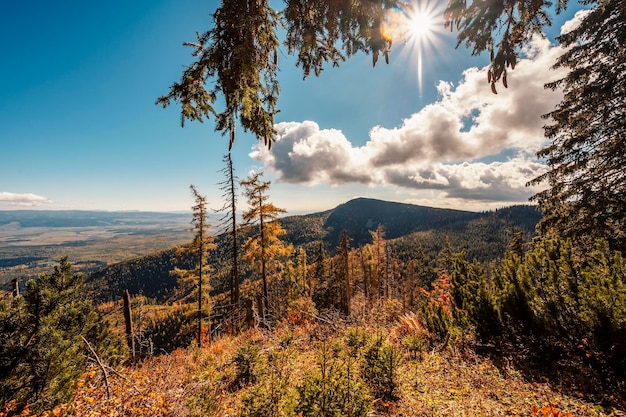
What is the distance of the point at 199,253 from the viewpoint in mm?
20062

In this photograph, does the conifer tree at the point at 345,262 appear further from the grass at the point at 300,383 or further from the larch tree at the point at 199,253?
the grass at the point at 300,383

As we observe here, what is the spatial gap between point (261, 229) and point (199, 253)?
20.2ft

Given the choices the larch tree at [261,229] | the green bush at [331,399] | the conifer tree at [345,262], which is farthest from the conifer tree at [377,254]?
the green bush at [331,399]

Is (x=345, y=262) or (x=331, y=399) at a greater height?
(x=331, y=399)

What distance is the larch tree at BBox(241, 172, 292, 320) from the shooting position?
17.1m

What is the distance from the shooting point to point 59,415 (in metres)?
4.47

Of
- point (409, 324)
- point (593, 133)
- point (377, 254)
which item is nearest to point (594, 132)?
point (593, 133)

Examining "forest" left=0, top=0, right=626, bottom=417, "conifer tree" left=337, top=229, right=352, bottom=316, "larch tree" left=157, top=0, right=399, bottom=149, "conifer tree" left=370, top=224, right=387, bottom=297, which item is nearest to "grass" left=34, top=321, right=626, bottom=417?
"forest" left=0, top=0, right=626, bottom=417

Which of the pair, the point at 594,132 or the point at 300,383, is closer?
the point at 300,383

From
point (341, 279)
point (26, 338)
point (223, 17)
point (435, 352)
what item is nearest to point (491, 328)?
point (435, 352)

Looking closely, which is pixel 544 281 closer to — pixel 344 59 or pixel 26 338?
pixel 344 59

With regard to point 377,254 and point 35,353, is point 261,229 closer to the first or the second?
point 35,353

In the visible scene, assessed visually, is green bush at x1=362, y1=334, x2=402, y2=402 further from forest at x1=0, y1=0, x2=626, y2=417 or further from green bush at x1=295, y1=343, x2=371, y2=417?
green bush at x1=295, y1=343, x2=371, y2=417

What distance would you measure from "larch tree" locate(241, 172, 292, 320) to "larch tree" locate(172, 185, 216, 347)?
375 centimetres
